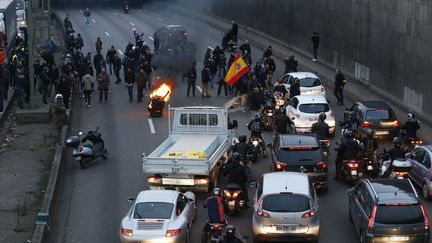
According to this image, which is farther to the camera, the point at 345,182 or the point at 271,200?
the point at 345,182

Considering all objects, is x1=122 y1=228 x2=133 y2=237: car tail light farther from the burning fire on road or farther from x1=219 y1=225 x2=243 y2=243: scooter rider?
the burning fire on road

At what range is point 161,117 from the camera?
1614 inches

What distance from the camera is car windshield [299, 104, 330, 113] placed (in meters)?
36.6

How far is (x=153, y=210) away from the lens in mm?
23844

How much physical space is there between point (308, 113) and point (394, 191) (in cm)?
1326

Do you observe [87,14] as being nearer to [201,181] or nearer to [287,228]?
[201,181]

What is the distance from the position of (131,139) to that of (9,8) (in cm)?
2307

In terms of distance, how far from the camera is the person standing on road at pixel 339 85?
42.7 m

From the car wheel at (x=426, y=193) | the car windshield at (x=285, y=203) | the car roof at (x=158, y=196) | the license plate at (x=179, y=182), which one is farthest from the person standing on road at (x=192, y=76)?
the car windshield at (x=285, y=203)

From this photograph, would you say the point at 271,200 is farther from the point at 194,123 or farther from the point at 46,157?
the point at 46,157

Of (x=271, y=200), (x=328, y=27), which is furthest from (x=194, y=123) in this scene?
(x=328, y=27)

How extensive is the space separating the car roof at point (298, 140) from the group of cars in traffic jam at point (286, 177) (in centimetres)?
3

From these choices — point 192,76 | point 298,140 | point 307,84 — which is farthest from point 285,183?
point 192,76

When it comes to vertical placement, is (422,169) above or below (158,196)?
below
